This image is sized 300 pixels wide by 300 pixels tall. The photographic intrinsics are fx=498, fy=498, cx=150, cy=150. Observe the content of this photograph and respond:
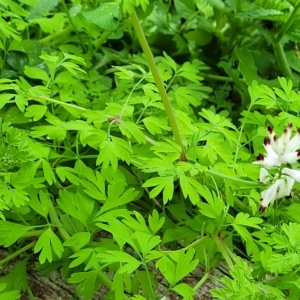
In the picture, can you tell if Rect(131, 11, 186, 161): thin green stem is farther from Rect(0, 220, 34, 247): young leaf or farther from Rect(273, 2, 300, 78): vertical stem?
Rect(273, 2, 300, 78): vertical stem

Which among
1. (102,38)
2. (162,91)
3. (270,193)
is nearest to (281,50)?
(102,38)

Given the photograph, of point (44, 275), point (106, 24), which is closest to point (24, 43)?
point (106, 24)

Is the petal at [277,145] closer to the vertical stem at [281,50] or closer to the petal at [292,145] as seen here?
the petal at [292,145]

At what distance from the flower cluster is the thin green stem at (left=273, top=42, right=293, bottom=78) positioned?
2.31 ft

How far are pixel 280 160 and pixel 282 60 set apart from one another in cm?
74

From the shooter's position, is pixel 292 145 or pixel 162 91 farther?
pixel 162 91

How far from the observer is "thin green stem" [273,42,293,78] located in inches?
58.4

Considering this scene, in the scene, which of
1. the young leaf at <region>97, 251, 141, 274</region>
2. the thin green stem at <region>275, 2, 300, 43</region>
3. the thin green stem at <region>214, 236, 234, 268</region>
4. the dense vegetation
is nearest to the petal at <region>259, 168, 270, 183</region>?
the dense vegetation

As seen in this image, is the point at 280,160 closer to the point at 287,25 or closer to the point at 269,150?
the point at 269,150

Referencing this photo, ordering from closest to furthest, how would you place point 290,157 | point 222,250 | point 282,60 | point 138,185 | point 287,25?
1. point 290,157
2. point 222,250
3. point 138,185
4. point 287,25
5. point 282,60

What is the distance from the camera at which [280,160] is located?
0.83 meters

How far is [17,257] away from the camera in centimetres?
106

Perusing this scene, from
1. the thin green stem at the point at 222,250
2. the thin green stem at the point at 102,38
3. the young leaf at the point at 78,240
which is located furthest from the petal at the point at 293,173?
the thin green stem at the point at 102,38

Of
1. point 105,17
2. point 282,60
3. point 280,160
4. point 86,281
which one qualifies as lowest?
point 86,281
